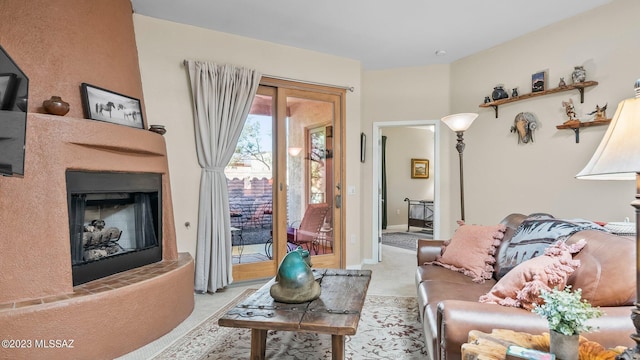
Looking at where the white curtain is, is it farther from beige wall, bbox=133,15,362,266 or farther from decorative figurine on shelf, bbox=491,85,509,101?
decorative figurine on shelf, bbox=491,85,509,101

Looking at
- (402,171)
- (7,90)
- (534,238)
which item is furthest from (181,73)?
(402,171)

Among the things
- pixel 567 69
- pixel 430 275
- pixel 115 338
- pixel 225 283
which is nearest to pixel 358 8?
pixel 567 69

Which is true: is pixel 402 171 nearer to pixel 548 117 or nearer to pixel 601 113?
pixel 548 117

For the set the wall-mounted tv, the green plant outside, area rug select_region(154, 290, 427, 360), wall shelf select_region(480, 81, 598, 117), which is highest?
wall shelf select_region(480, 81, 598, 117)

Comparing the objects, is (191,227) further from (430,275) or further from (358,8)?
(358,8)

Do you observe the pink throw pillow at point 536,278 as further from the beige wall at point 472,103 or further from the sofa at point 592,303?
the beige wall at point 472,103

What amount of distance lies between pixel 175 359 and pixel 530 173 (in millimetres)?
3873

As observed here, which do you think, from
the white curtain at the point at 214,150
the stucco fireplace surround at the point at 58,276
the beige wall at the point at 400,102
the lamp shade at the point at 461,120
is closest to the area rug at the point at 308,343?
the stucco fireplace surround at the point at 58,276

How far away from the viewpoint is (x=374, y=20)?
356 cm

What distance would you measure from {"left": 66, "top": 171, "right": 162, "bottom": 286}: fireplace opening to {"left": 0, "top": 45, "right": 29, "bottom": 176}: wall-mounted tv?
11.4 inches

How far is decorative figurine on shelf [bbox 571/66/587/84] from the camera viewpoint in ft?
10.8

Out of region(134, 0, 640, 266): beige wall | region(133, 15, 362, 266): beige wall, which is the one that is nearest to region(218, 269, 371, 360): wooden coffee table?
region(133, 15, 362, 266): beige wall

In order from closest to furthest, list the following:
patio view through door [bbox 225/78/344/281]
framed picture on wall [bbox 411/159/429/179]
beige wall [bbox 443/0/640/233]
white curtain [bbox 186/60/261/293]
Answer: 1. beige wall [bbox 443/0/640/233]
2. white curtain [bbox 186/60/261/293]
3. patio view through door [bbox 225/78/344/281]
4. framed picture on wall [bbox 411/159/429/179]

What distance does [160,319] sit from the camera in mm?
2549
